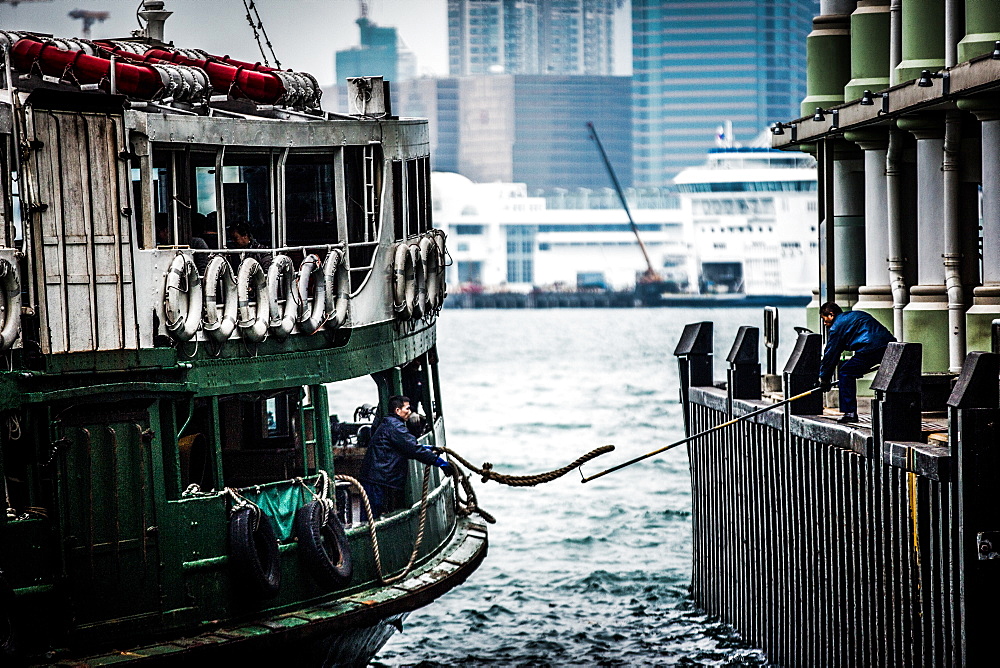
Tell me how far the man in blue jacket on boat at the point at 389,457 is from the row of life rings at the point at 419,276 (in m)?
1.00

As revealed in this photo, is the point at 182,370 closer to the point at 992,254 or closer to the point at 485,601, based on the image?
the point at 992,254

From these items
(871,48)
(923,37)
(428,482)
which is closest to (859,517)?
(428,482)

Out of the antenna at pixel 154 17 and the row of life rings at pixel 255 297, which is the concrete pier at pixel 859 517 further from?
the antenna at pixel 154 17

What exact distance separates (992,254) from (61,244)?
9.72 m

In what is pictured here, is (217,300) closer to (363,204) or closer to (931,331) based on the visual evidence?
(363,204)

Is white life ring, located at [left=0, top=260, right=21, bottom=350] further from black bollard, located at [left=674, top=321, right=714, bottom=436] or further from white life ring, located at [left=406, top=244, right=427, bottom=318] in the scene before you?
black bollard, located at [left=674, top=321, right=714, bottom=436]

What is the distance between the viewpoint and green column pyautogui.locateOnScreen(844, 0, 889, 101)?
784 inches

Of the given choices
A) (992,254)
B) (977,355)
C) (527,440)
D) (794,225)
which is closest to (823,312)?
(992,254)

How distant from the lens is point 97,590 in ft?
41.7

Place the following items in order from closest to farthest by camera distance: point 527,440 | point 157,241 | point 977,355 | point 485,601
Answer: point 977,355 → point 157,241 → point 485,601 → point 527,440

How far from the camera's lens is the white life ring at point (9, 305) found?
478 inches

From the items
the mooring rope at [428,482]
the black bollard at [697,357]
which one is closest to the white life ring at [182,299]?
the mooring rope at [428,482]

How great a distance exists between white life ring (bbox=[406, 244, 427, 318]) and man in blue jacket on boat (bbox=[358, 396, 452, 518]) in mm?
992

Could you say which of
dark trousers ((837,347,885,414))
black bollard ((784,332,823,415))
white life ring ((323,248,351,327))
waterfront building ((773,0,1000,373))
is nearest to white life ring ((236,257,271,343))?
white life ring ((323,248,351,327))
